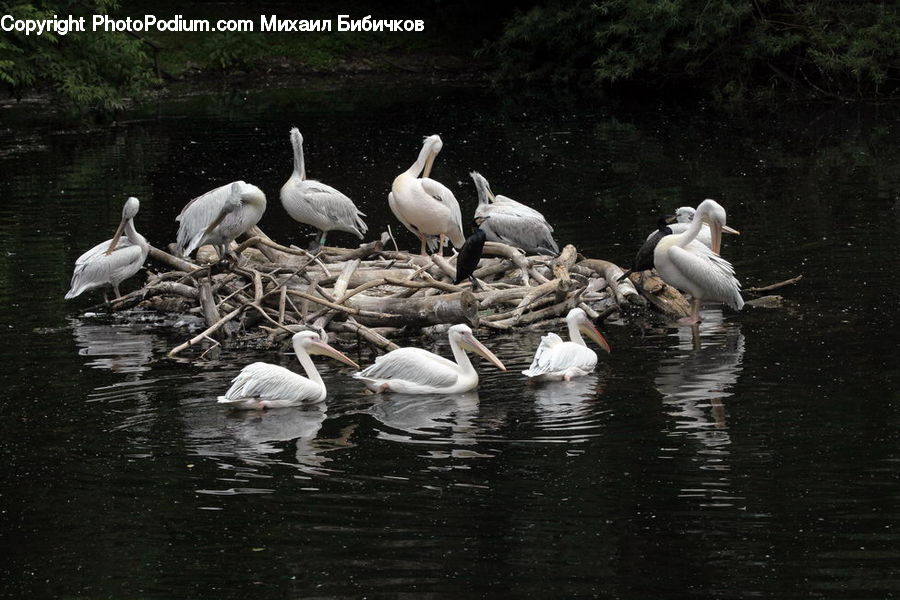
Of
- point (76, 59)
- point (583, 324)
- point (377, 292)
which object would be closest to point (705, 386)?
point (583, 324)

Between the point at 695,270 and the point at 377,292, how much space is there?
2.88m

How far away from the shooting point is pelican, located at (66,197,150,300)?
515 inches

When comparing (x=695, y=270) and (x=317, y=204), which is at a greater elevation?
(x=317, y=204)

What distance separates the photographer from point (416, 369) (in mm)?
10070

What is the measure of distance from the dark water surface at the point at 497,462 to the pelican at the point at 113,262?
1.26ft

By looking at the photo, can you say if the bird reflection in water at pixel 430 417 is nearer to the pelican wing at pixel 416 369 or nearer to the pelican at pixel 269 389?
the pelican wing at pixel 416 369

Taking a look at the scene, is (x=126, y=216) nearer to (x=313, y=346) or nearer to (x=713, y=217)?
(x=313, y=346)

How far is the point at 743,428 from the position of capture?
9.05m

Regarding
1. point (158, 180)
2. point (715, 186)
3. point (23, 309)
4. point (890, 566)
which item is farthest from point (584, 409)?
point (158, 180)

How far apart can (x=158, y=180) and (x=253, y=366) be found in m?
12.5

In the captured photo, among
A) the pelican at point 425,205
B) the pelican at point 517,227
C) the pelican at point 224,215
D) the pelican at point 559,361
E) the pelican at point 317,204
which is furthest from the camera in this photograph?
the pelican at point 517,227

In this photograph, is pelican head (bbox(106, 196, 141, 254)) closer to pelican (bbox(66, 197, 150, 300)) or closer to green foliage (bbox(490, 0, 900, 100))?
pelican (bbox(66, 197, 150, 300))

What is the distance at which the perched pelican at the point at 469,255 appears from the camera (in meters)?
11.8

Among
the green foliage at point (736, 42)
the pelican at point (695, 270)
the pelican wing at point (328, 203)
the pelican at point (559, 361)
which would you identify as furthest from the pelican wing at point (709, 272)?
the green foliage at point (736, 42)
